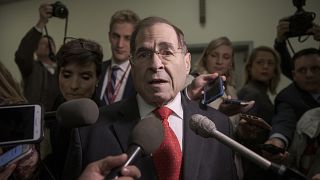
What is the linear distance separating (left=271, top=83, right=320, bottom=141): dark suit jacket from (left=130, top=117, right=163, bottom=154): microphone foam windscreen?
1.07 metres

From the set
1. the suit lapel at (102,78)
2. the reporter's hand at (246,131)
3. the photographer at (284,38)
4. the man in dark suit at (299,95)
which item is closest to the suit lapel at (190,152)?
the reporter's hand at (246,131)

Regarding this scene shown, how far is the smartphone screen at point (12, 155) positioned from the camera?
2.53 feet

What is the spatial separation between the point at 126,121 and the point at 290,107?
1038 mm

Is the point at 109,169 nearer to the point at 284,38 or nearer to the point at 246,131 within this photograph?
the point at 246,131

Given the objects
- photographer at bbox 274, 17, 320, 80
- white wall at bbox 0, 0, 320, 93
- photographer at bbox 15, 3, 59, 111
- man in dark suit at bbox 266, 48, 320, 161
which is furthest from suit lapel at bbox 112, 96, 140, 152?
white wall at bbox 0, 0, 320, 93

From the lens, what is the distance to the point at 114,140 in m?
1.10

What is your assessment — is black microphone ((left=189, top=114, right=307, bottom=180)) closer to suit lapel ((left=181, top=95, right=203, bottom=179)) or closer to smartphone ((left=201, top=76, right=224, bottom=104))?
suit lapel ((left=181, top=95, right=203, bottom=179))

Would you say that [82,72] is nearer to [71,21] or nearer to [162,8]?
[162,8]

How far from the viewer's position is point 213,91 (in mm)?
1238

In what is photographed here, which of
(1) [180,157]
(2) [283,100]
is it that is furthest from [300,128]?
(1) [180,157]

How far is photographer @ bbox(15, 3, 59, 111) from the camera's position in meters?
2.37

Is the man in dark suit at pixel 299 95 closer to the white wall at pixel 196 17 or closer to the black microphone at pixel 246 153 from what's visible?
the black microphone at pixel 246 153

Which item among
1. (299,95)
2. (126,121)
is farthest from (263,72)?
(126,121)

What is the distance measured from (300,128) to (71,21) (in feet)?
11.8
